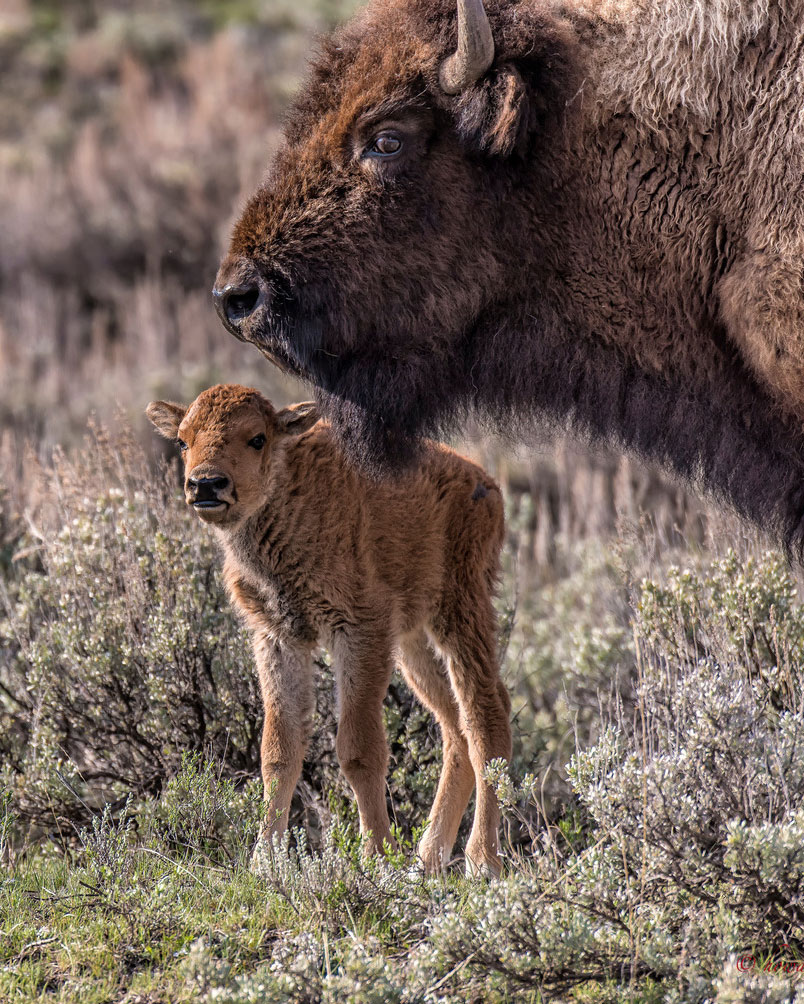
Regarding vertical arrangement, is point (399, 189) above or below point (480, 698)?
above

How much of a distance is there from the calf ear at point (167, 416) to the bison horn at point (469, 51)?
5.65ft

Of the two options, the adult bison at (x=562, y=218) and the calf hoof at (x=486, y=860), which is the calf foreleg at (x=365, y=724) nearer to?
the calf hoof at (x=486, y=860)

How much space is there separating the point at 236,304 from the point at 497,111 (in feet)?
2.82

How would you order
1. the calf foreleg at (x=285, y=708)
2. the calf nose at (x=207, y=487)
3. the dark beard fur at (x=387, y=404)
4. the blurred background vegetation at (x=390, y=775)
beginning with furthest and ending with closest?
1. the calf foreleg at (x=285, y=708)
2. the calf nose at (x=207, y=487)
3. the dark beard fur at (x=387, y=404)
4. the blurred background vegetation at (x=390, y=775)

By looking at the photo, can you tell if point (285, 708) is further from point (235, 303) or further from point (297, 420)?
point (235, 303)

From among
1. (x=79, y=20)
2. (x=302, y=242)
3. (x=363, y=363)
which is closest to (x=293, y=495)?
(x=363, y=363)

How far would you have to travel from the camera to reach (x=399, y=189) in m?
3.30

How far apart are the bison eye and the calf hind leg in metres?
2.05

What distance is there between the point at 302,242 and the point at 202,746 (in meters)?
2.49

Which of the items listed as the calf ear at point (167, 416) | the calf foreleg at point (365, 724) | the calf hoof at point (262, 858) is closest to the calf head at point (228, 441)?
the calf ear at point (167, 416)

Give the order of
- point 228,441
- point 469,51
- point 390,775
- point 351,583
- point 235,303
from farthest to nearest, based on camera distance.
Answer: point 390,775 < point 351,583 < point 228,441 < point 235,303 < point 469,51

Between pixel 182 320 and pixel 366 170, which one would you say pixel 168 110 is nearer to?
pixel 182 320

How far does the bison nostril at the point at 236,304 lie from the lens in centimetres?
324

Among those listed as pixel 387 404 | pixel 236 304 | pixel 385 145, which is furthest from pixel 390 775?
pixel 385 145
